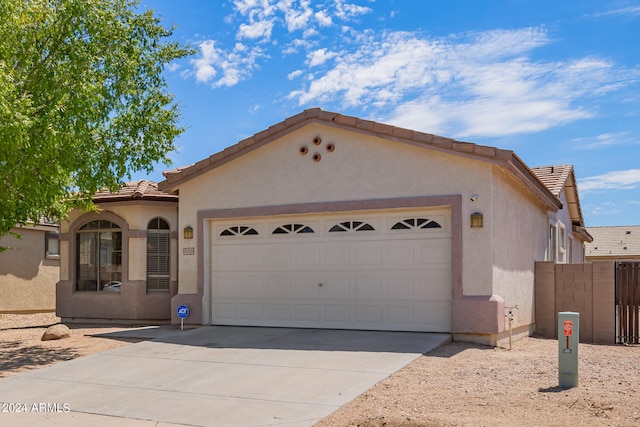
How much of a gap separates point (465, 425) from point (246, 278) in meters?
7.98

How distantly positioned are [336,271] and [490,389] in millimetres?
5188

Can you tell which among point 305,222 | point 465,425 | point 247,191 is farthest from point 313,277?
point 465,425

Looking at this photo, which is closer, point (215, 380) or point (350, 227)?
point (215, 380)

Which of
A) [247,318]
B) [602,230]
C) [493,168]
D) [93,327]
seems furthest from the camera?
[602,230]

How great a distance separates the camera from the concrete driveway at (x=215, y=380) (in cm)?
737

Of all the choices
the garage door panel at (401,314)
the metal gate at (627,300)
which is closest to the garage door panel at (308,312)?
the garage door panel at (401,314)

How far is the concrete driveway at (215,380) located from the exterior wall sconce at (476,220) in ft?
6.55

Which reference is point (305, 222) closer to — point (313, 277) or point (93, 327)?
point (313, 277)

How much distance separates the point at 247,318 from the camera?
13734 mm

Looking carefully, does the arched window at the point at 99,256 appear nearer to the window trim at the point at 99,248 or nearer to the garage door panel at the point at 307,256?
the window trim at the point at 99,248

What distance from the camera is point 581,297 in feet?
44.9

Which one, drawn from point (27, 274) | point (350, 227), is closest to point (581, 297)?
point (350, 227)

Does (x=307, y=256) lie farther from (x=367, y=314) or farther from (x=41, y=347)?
(x=41, y=347)

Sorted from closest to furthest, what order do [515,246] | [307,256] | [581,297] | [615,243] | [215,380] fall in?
[215,380] → [515,246] → [307,256] → [581,297] → [615,243]
